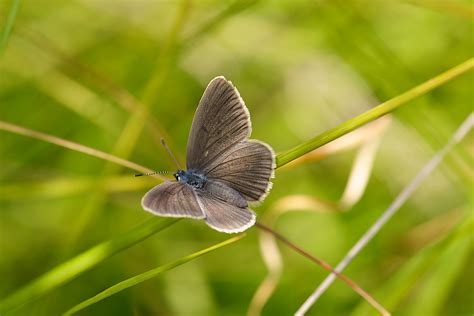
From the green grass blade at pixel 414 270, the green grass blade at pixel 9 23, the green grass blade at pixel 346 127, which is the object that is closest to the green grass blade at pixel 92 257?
the green grass blade at pixel 346 127

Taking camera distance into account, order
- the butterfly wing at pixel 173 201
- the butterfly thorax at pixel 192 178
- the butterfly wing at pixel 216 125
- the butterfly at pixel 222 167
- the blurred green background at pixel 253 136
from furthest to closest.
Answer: the blurred green background at pixel 253 136
the butterfly thorax at pixel 192 178
the butterfly wing at pixel 216 125
the butterfly at pixel 222 167
the butterfly wing at pixel 173 201

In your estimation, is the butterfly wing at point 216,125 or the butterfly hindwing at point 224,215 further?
the butterfly wing at point 216,125

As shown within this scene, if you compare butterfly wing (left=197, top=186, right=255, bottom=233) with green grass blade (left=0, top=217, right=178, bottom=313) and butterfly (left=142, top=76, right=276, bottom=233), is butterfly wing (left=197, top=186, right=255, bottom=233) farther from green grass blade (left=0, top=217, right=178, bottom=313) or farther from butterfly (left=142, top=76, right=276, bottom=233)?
green grass blade (left=0, top=217, right=178, bottom=313)

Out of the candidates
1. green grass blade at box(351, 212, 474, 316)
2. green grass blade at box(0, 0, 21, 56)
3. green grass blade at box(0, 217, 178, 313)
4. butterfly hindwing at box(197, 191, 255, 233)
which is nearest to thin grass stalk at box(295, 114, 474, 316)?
green grass blade at box(351, 212, 474, 316)

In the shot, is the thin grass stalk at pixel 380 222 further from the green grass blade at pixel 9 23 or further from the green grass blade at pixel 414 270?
the green grass blade at pixel 9 23

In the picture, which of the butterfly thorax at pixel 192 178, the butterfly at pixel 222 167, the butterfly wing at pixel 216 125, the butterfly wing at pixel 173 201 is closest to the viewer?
the butterfly wing at pixel 173 201

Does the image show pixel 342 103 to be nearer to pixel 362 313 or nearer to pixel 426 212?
pixel 426 212

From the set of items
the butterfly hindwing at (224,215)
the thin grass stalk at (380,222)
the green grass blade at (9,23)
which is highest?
the green grass blade at (9,23)
